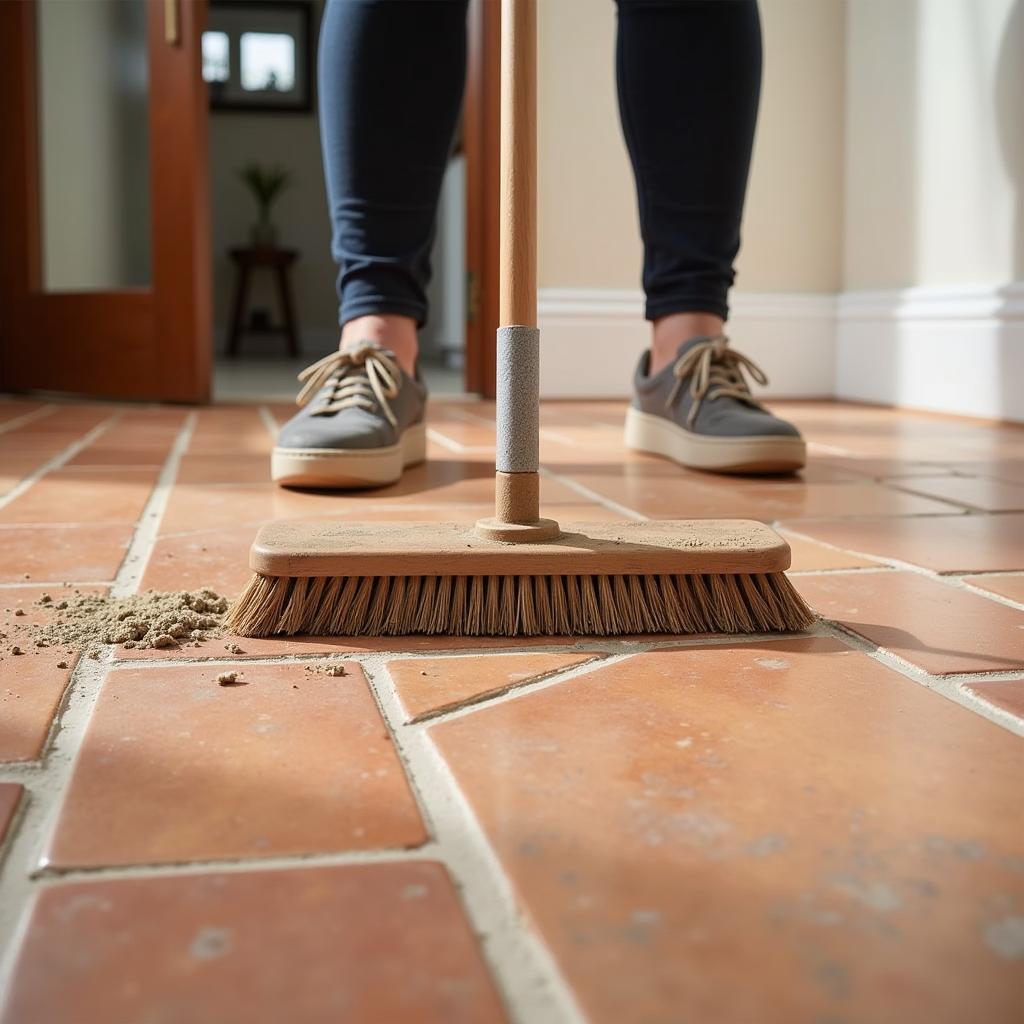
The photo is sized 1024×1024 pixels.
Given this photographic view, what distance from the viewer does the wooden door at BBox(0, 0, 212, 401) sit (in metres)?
2.67

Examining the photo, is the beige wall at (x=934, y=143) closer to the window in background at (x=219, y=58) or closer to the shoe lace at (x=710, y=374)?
the shoe lace at (x=710, y=374)

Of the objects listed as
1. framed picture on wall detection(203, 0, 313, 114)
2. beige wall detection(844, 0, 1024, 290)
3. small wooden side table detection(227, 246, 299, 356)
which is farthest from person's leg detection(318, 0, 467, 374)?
framed picture on wall detection(203, 0, 313, 114)

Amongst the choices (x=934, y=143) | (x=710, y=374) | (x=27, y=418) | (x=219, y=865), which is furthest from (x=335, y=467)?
(x=934, y=143)

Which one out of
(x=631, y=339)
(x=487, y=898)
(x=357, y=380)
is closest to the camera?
(x=487, y=898)

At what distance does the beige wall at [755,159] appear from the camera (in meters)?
2.79

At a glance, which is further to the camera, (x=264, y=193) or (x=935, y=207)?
(x=264, y=193)

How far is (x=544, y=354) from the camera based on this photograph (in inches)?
113

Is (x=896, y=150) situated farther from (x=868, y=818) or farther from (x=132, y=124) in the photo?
(x=868, y=818)

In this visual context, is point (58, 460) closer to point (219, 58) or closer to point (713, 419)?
point (713, 419)

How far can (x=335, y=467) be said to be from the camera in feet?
4.18

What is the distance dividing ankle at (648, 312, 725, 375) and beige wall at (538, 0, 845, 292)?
4.21ft

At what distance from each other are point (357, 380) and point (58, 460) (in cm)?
50

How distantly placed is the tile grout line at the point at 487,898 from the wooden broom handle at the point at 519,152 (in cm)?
31

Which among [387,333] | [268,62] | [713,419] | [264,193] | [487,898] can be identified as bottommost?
[487,898]
